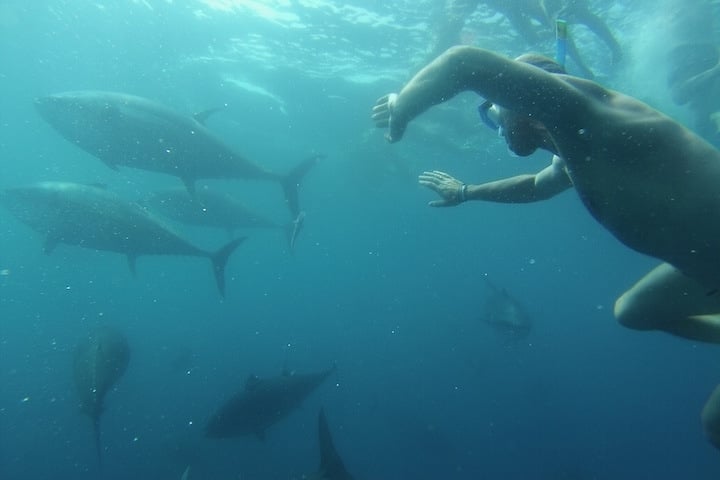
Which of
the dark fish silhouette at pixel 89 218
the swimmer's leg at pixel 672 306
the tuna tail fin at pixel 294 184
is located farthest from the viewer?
the tuna tail fin at pixel 294 184

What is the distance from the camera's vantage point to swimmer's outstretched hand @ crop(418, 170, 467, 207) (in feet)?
12.9

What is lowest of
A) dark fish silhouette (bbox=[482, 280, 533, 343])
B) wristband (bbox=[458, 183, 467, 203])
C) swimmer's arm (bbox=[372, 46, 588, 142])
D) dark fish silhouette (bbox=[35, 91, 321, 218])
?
dark fish silhouette (bbox=[482, 280, 533, 343])

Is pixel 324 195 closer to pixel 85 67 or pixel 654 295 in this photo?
pixel 85 67

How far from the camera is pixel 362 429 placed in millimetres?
17953

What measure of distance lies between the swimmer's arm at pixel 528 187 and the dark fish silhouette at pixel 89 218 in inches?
330

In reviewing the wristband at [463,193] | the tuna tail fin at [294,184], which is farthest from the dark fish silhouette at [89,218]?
the wristband at [463,193]

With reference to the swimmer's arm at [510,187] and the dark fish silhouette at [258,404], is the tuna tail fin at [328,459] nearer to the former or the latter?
the dark fish silhouette at [258,404]

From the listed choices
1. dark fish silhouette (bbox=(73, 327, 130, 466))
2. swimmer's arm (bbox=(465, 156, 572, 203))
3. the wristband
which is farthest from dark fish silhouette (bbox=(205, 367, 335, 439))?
swimmer's arm (bbox=(465, 156, 572, 203))

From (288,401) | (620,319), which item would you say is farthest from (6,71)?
(620,319)

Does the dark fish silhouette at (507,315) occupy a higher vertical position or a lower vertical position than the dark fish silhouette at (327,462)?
higher

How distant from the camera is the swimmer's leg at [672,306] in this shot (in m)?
3.21

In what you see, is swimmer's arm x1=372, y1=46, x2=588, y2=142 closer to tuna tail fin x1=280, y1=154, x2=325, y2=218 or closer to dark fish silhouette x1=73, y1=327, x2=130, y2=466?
dark fish silhouette x1=73, y1=327, x2=130, y2=466

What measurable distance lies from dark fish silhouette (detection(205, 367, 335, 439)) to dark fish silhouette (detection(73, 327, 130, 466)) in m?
2.19

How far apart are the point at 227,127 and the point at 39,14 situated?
14576 millimetres
